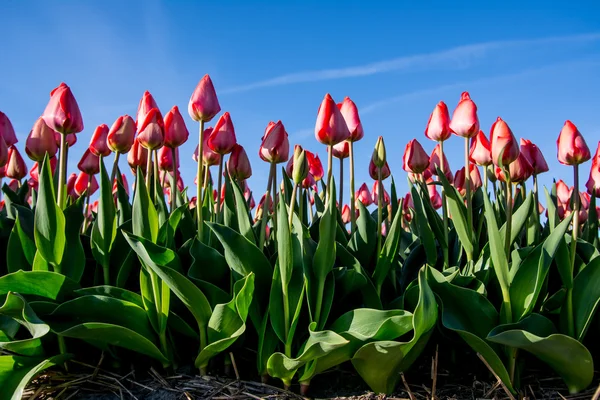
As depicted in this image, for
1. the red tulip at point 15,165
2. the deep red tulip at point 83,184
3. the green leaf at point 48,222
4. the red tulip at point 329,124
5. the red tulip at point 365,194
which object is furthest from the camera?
the red tulip at point 365,194

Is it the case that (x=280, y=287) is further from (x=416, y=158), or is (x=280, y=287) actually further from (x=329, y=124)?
(x=416, y=158)

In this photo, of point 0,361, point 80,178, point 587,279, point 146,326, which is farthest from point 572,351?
point 80,178

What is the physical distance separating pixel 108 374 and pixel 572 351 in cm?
128

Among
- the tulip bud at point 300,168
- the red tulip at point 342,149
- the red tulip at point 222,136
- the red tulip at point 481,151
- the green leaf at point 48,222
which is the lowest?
the green leaf at point 48,222

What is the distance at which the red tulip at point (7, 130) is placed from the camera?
88.4 inches

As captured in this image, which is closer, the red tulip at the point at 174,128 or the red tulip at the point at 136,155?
the red tulip at the point at 174,128

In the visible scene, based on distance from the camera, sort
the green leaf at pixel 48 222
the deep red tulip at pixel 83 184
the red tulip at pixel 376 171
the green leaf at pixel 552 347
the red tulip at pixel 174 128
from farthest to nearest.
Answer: the deep red tulip at pixel 83 184 → the red tulip at pixel 376 171 → the red tulip at pixel 174 128 → the green leaf at pixel 48 222 → the green leaf at pixel 552 347

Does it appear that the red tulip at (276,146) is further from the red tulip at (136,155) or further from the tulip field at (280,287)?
the red tulip at (136,155)

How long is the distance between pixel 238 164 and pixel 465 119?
2.56 feet

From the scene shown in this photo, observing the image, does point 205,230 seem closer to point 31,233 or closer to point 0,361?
point 31,233

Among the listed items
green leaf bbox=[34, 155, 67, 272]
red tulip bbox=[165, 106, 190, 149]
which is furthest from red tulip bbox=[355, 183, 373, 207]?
green leaf bbox=[34, 155, 67, 272]

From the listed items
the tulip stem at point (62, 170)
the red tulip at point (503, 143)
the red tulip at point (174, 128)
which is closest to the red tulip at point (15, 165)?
the tulip stem at point (62, 170)

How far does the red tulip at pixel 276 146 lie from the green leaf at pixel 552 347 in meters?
0.81

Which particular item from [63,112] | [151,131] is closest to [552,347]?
[151,131]
